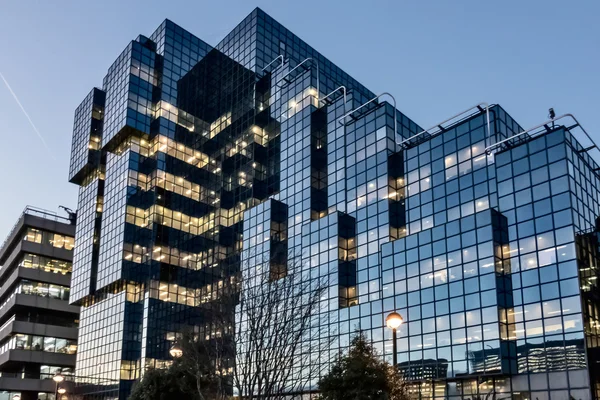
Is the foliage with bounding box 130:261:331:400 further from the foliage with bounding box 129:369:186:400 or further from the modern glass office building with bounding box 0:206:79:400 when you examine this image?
the modern glass office building with bounding box 0:206:79:400

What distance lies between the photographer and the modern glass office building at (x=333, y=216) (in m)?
55.6

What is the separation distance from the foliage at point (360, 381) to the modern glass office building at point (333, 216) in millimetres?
4610

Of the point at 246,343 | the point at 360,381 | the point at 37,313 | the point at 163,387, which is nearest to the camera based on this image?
the point at 360,381

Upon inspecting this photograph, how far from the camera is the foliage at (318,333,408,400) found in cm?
2652

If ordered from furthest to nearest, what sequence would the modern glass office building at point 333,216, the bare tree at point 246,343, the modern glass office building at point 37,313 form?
the modern glass office building at point 37,313 < the modern glass office building at point 333,216 < the bare tree at point 246,343

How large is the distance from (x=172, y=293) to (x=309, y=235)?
2983 centimetres

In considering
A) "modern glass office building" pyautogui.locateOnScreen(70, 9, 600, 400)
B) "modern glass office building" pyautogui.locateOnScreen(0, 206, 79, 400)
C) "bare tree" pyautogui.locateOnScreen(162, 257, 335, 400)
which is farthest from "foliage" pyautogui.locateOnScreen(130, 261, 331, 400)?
"modern glass office building" pyautogui.locateOnScreen(0, 206, 79, 400)

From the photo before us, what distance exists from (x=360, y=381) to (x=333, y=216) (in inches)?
1886

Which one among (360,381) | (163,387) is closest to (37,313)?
(163,387)

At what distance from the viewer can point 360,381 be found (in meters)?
26.6

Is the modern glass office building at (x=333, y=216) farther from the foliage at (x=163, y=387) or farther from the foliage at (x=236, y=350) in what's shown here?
the foliage at (x=163, y=387)

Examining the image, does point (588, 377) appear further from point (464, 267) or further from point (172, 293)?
point (172, 293)

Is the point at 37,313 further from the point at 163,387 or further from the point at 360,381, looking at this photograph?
the point at 360,381

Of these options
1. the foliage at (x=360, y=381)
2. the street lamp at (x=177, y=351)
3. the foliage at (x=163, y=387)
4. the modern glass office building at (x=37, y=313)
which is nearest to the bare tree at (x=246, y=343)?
the street lamp at (x=177, y=351)
